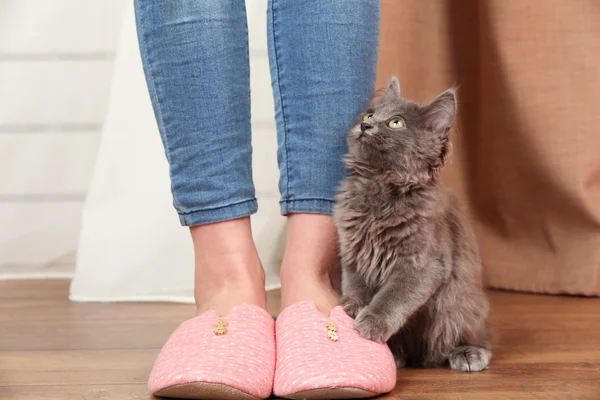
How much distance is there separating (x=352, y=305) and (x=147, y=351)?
1.28 feet

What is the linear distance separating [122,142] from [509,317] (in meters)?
0.99

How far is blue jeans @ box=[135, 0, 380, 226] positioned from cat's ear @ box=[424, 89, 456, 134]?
0.11 metres

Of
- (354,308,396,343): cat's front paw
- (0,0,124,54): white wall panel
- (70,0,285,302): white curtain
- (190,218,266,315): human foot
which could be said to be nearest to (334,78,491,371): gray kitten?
(354,308,396,343): cat's front paw

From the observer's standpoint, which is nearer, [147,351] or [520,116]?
[147,351]

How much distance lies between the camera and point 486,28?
6.20 ft

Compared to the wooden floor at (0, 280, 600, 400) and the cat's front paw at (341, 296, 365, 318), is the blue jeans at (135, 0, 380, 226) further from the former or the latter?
the wooden floor at (0, 280, 600, 400)

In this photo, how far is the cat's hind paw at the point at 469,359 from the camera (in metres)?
1.17

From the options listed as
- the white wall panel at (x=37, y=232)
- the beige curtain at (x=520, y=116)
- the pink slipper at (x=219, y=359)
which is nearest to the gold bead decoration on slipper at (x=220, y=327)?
the pink slipper at (x=219, y=359)

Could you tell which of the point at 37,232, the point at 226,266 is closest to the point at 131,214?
the point at 37,232

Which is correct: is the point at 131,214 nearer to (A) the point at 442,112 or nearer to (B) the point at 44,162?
(B) the point at 44,162

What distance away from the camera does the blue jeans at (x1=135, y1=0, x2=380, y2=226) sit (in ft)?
3.51

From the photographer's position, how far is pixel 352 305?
1.15 meters

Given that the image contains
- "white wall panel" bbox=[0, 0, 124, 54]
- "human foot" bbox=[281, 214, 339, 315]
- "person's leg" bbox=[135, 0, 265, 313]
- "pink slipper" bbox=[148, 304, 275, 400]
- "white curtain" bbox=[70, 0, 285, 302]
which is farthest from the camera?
"white wall panel" bbox=[0, 0, 124, 54]

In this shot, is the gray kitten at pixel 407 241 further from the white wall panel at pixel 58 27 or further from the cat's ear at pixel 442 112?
the white wall panel at pixel 58 27
